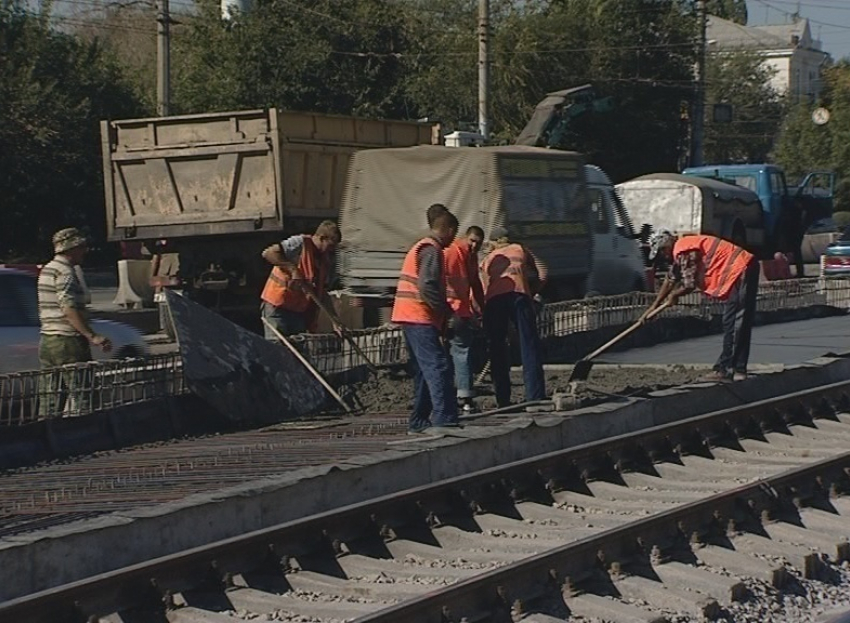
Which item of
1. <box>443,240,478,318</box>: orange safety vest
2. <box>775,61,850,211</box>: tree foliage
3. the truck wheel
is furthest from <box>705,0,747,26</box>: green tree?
<box>443,240,478,318</box>: orange safety vest

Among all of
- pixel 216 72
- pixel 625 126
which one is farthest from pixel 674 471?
pixel 625 126

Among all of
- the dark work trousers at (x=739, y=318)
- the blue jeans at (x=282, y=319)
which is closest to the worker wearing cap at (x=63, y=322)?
the blue jeans at (x=282, y=319)

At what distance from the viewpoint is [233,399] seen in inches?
509

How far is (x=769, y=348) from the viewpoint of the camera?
18.9 m

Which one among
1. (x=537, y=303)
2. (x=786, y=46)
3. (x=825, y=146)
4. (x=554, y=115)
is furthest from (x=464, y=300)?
(x=786, y=46)

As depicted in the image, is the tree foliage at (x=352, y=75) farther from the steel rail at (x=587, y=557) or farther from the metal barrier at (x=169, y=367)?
the steel rail at (x=587, y=557)

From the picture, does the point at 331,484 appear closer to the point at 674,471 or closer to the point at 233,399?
the point at 674,471

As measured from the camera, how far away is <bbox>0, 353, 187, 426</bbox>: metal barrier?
440 inches

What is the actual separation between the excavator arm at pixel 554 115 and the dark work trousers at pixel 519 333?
17.9m

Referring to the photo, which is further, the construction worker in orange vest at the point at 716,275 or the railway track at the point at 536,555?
the construction worker in orange vest at the point at 716,275

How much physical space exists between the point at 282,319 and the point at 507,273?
7.72 feet

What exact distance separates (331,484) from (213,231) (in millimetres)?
11519

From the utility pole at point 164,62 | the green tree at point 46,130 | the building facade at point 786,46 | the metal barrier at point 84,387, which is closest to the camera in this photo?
the metal barrier at point 84,387

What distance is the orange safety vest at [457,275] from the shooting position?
12273 millimetres
